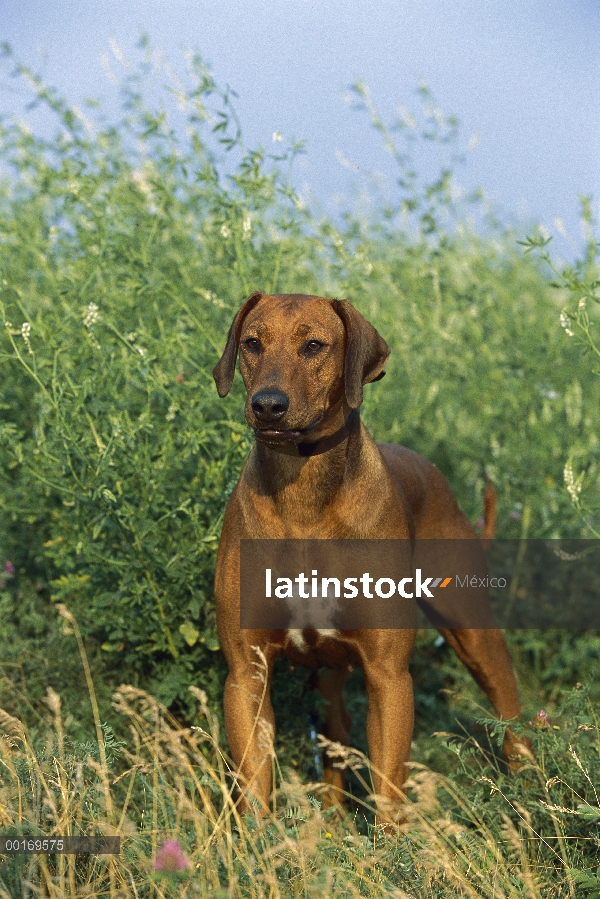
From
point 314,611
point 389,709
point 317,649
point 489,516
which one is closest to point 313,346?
point 314,611

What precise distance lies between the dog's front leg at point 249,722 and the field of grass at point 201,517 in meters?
0.09

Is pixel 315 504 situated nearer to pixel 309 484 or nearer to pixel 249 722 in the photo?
pixel 309 484

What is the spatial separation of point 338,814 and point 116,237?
8.57 feet

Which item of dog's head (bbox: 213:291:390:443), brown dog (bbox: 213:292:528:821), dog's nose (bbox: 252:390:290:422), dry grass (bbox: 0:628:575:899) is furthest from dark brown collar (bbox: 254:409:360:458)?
dry grass (bbox: 0:628:575:899)

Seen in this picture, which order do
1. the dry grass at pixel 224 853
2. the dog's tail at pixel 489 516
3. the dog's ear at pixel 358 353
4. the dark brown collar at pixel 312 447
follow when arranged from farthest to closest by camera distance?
1. the dog's tail at pixel 489 516
2. the dark brown collar at pixel 312 447
3. the dog's ear at pixel 358 353
4. the dry grass at pixel 224 853

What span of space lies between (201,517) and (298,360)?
1.33 meters

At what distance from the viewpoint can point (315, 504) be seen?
3.76m

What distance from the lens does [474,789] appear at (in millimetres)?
4215

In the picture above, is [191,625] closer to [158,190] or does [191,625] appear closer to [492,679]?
[492,679]

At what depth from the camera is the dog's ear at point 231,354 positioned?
3.87m

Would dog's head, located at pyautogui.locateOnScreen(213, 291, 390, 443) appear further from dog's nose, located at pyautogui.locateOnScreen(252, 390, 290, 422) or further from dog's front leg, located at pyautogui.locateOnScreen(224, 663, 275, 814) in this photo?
dog's front leg, located at pyautogui.locateOnScreen(224, 663, 275, 814)

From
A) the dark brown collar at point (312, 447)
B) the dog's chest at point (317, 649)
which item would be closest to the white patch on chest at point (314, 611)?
the dog's chest at point (317, 649)

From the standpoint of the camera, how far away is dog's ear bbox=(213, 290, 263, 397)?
3.87 m

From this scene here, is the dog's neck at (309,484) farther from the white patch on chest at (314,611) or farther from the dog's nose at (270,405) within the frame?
the dog's nose at (270,405)
